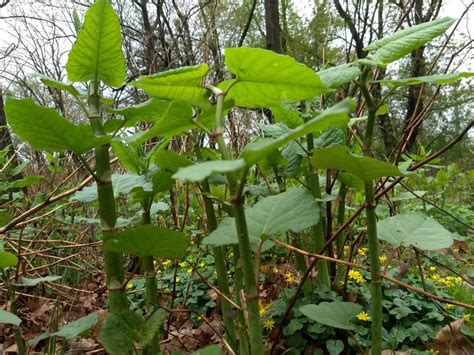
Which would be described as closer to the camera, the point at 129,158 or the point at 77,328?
the point at 77,328

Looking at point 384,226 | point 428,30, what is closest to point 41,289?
point 384,226

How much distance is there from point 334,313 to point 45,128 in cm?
59

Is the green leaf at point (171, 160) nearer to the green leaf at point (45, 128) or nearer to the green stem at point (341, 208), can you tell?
the green leaf at point (45, 128)

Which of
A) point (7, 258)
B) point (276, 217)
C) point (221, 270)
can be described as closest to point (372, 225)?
point (276, 217)

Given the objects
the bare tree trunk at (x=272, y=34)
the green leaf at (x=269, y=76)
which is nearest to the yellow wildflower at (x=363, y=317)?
the green leaf at (x=269, y=76)

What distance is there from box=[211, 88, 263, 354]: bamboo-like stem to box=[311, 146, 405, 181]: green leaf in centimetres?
11

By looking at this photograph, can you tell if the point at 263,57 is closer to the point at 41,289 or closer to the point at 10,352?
the point at 10,352

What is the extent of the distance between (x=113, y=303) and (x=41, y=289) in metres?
1.32

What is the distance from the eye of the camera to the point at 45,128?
23.6 inches

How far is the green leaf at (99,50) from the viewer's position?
602 mm

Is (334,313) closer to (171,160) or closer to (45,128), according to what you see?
(171,160)

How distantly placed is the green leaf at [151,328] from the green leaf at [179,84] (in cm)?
36

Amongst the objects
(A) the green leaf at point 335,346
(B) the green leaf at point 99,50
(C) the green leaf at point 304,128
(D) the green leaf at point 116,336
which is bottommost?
(A) the green leaf at point 335,346

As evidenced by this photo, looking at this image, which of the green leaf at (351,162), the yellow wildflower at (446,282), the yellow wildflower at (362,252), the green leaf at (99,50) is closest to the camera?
the green leaf at (351,162)
